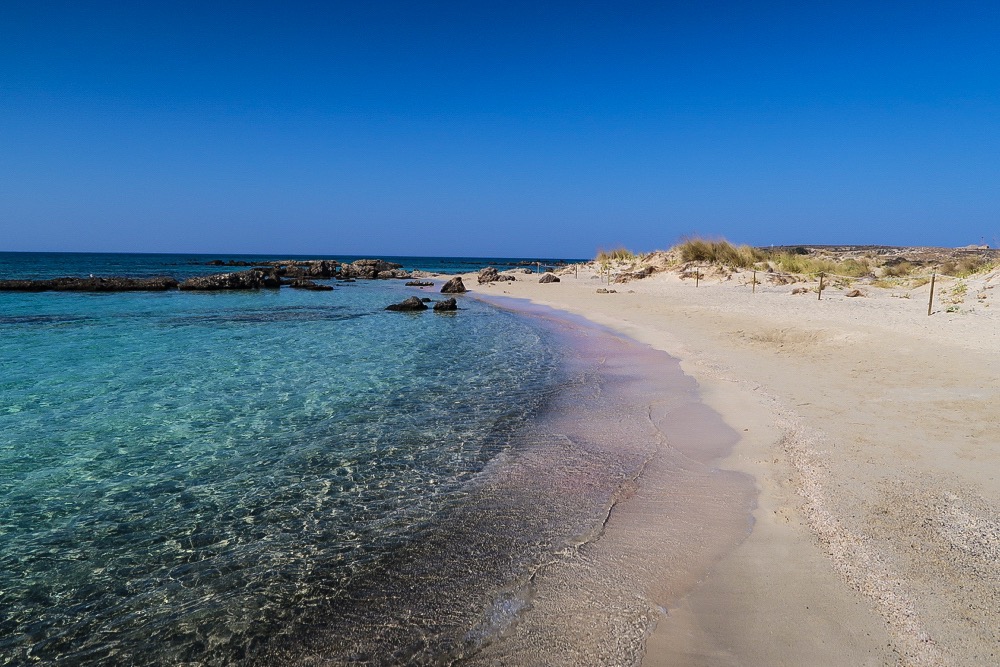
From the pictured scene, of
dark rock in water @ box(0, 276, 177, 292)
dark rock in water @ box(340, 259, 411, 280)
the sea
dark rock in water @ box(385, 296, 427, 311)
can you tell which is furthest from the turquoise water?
dark rock in water @ box(340, 259, 411, 280)

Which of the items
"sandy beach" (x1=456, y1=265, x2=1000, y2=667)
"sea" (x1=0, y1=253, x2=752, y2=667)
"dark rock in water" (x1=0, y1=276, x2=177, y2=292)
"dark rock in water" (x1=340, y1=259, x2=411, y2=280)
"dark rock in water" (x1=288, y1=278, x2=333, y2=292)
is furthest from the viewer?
"dark rock in water" (x1=340, y1=259, x2=411, y2=280)

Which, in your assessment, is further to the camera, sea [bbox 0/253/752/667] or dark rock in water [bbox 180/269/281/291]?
dark rock in water [bbox 180/269/281/291]

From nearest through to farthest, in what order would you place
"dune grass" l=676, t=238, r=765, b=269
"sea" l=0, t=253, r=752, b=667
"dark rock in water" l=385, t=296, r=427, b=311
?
"sea" l=0, t=253, r=752, b=667 < "dark rock in water" l=385, t=296, r=427, b=311 < "dune grass" l=676, t=238, r=765, b=269

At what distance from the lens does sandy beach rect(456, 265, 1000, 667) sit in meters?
2.62

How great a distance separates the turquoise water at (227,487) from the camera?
295cm

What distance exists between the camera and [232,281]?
3353cm

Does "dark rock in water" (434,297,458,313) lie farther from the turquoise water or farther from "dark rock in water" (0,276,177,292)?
"dark rock in water" (0,276,177,292)

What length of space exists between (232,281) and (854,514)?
36.4 meters

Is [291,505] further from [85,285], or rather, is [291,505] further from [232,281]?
[85,285]

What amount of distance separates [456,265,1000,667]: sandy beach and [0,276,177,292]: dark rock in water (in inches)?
1297

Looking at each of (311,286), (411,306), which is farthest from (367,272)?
(411,306)

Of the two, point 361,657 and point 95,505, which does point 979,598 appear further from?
point 95,505

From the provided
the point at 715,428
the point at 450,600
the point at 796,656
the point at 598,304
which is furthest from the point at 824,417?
the point at 598,304

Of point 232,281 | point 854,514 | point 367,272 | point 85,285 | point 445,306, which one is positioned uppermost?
point 85,285
